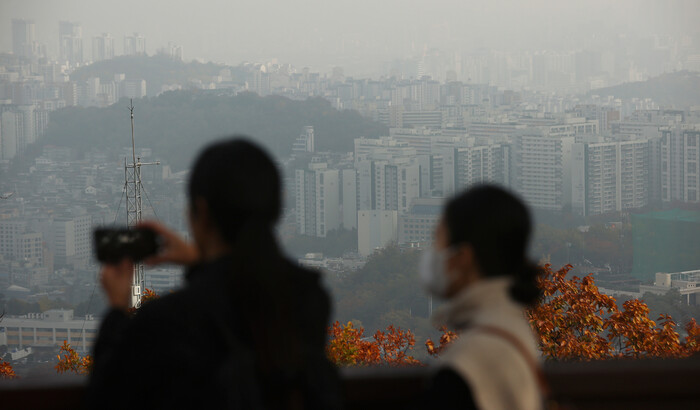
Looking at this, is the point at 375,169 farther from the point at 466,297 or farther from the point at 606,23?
the point at 466,297

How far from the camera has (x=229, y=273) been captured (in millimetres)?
733

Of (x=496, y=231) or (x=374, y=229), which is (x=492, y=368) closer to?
(x=496, y=231)

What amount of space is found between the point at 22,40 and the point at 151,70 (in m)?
5.18

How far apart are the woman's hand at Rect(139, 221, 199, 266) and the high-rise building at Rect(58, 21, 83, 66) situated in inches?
1343

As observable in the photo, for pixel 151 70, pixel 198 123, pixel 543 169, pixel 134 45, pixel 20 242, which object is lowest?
pixel 20 242

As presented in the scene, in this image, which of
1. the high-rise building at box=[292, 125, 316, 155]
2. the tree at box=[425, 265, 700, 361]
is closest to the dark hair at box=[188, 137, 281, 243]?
the tree at box=[425, 265, 700, 361]

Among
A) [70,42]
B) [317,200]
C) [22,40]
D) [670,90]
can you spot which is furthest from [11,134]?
[670,90]

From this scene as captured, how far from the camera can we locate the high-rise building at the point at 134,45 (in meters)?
34.2

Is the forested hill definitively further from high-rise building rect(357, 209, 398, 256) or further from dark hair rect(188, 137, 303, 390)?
dark hair rect(188, 137, 303, 390)

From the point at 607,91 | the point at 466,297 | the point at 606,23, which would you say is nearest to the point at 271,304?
the point at 466,297

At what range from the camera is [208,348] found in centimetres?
72

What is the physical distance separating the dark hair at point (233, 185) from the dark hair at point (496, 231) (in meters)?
0.18

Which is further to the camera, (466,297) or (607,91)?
(607,91)

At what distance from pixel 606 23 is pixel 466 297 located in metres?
36.0
